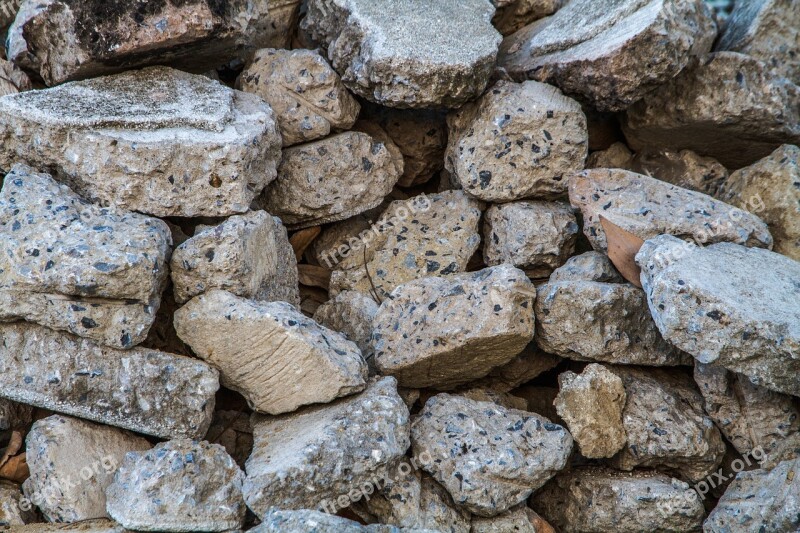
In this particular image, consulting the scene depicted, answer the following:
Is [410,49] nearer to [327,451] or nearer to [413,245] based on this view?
[413,245]

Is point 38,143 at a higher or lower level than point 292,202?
higher

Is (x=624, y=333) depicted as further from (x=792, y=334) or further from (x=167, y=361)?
(x=167, y=361)

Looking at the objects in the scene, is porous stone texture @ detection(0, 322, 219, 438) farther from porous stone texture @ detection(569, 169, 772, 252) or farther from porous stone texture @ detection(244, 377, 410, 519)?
porous stone texture @ detection(569, 169, 772, 252)

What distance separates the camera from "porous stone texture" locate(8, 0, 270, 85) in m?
3.31

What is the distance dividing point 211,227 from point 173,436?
2.41 feet

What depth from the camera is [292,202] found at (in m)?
3.70

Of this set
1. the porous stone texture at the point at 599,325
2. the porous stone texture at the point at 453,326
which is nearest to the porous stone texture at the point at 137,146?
the porous stone texture at the point at 453,326

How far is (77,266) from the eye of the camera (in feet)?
9.41

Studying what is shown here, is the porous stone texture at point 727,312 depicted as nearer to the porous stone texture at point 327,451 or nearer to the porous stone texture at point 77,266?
the porous stone texture at point 327,451

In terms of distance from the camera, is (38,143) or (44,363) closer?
(44,363)

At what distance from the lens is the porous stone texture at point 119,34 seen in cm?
331

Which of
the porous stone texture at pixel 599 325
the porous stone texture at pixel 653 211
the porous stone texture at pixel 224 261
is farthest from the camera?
the porous stone texture at pixel 653 211

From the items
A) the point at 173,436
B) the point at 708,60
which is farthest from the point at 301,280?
the point at 708,60

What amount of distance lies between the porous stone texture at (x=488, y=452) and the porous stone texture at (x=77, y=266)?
106cm
